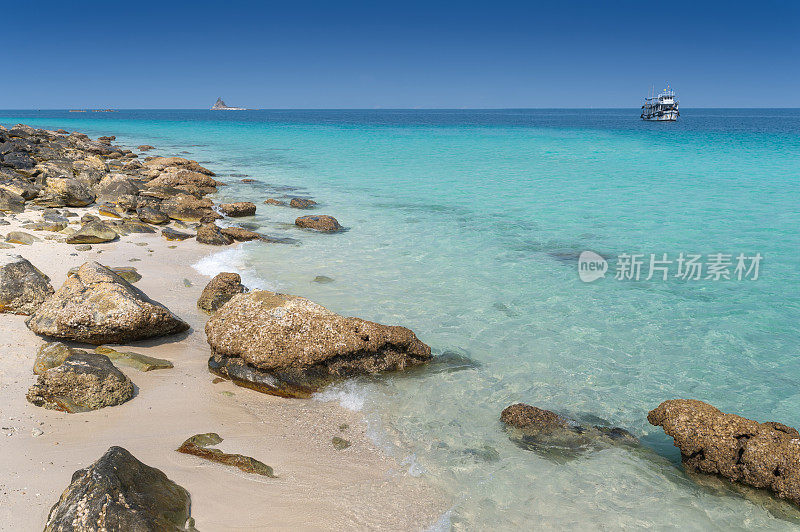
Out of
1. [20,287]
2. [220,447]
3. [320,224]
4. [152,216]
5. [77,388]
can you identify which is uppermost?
[20,287]

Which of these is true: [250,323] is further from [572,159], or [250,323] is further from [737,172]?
[572,159]

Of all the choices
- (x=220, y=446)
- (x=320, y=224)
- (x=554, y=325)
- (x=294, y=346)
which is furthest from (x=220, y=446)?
(x=320, y=224)

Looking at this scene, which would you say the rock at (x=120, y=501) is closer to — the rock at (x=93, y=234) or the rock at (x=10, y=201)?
the rock at (x=93, y=234)

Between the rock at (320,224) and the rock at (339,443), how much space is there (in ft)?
31.4

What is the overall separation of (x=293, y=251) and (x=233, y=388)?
645 cm

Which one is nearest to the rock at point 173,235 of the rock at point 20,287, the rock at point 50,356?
the rock at point 20,287

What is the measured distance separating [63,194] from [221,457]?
14.1 meters

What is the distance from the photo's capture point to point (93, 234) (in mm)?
11852

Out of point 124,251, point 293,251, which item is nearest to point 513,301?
point 293,251

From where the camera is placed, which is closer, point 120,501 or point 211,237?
point 120,501

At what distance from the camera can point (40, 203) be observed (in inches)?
600

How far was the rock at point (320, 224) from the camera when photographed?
1463 centimetres

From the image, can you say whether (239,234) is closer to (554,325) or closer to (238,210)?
(238,210)

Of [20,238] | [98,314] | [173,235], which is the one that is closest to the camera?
[98,314]
